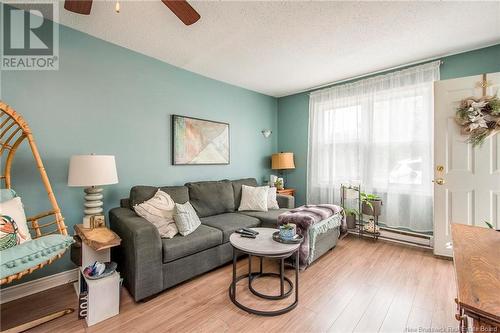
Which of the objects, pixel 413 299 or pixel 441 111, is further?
pixel 441 111

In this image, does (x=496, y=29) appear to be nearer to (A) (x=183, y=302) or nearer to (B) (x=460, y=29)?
(B) (x=460, y=29)

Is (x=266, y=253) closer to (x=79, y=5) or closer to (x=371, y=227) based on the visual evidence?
(x=79, y=5)

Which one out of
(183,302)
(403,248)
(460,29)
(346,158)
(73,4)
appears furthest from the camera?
(346,158)

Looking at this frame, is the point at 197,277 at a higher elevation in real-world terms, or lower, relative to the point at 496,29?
lower

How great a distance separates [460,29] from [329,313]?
2.97m

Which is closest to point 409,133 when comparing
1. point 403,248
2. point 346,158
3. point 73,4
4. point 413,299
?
point 346,158

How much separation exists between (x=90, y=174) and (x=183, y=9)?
1.51m

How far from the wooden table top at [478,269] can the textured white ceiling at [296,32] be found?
188 centimetres

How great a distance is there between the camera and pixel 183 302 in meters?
1.90

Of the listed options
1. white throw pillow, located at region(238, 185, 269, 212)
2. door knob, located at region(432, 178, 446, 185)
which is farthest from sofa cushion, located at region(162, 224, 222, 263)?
door knob, located at region(432, 178, 446, 185)

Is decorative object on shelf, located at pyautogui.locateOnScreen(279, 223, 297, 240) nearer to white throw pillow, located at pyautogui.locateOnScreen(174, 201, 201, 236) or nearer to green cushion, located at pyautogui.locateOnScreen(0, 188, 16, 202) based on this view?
white throw pillow, located at pyautogui.locateOnScreen(174, 201, 201, 236)

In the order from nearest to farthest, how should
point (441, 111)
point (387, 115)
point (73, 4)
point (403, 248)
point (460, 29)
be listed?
point (73, 4) < point (460, 29) < point (441, 111) < point (403, 248) < point (387, 115)

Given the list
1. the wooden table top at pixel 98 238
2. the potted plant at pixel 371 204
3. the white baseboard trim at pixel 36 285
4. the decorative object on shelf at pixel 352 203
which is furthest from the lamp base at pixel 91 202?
the potted plant at pixel 371 204

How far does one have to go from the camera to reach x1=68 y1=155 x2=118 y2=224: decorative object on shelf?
76.0 inches
